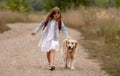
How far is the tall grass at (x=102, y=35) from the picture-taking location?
15394 millimetres

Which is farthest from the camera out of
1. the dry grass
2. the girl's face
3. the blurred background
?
the dry grass

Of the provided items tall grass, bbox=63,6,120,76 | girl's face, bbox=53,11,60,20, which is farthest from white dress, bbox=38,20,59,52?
tall grass, bbox=63,6,120,76

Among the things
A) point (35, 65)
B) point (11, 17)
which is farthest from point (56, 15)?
point (11, 17)

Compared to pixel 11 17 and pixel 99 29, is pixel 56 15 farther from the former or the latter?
pixel 11 17

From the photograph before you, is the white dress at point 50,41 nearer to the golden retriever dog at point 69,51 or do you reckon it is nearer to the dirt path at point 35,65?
the golden retriever dog at point 69,51

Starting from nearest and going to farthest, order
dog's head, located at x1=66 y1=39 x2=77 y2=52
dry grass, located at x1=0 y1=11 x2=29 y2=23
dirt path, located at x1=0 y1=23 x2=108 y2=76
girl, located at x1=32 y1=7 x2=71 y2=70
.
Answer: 1. dirt path, located at x1=0 y1=23 x2=108 y2=76
2. dog's head, located at x1=66 y1=39 x2=77 y2=52
3. girl, located at x1=32 y1=7 x2=71 y2=70
4. dry grass, located at x1=0 y1=11 x2=29 y2=23

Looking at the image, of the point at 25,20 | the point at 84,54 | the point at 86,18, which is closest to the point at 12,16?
the point at 25,20

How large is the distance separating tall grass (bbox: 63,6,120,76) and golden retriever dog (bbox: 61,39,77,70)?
1.10 meters

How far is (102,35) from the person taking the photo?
23.5 m

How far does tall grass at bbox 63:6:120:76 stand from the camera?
15.4 metres

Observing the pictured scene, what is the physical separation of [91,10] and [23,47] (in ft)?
37.4

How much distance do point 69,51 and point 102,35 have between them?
10.3m

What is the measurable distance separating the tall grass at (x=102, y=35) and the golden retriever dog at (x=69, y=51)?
43.3 inches

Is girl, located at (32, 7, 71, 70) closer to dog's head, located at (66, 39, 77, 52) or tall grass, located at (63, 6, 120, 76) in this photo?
dog's head, located at (66, 39, 77, 52)
